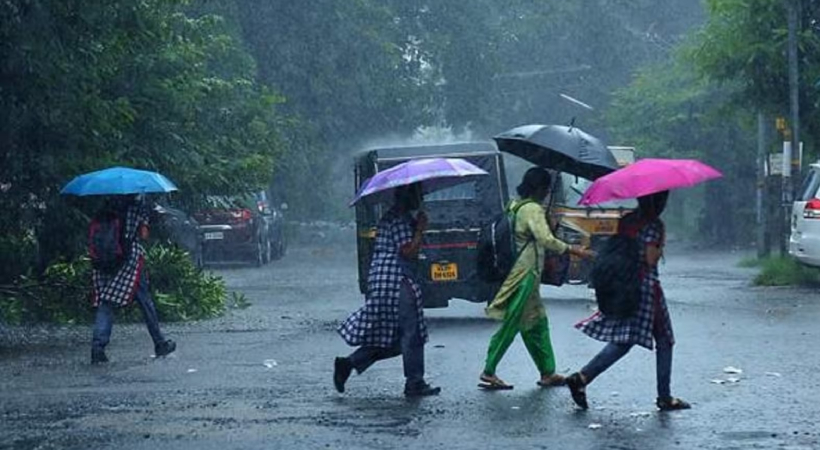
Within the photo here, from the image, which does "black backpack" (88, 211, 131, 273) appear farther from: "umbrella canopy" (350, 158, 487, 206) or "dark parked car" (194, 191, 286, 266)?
"dark parked car" (194, 191, 286, 266)

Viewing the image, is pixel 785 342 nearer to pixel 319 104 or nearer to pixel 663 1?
pixel 319 104

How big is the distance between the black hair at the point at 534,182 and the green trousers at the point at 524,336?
0.62 metres

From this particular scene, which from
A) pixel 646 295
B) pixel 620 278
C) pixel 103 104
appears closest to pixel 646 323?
pixel 646 295

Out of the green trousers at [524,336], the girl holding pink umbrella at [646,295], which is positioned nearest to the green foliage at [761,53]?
the green trousers at [524,336]

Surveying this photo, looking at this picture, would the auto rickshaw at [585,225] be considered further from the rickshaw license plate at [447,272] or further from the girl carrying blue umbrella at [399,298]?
the girl carrying blue umbrella at [399,298]

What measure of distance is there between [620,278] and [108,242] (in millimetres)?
5753

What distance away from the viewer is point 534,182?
42.0 feet

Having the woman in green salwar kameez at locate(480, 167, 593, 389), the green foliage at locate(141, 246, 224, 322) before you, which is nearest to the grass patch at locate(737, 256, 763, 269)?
the green foliage at locate(141, 246, 224, 322)

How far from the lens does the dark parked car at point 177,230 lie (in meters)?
23.4

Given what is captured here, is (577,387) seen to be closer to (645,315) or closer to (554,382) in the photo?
(645,315)

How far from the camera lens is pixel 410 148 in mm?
21375

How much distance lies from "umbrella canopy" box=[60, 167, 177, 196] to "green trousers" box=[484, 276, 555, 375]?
402cm

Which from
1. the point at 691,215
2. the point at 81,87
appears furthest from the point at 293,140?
the point at 81,87

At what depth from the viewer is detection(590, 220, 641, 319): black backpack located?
446 inches
